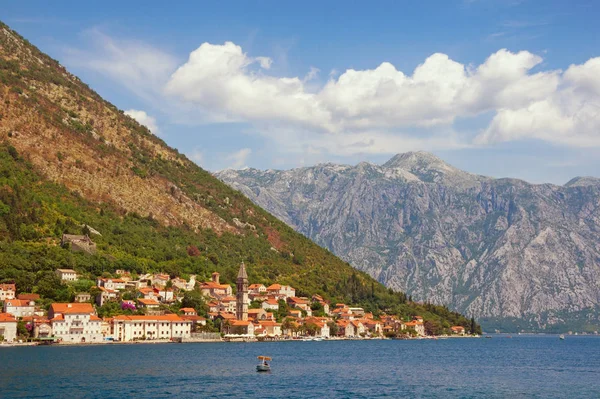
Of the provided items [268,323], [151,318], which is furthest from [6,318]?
[268,323]

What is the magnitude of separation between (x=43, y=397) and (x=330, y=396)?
2509 centimetres

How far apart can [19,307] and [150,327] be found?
25.6 meters

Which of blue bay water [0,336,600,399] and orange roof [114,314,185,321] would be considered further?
orange roof [114,314,185,321]

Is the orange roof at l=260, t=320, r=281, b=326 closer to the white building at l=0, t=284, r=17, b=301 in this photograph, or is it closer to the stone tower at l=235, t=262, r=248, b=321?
the stone tower at l=235, t=262, r=248, b=321

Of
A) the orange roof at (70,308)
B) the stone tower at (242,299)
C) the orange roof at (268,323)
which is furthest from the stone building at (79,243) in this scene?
the orange roof at (268,323)

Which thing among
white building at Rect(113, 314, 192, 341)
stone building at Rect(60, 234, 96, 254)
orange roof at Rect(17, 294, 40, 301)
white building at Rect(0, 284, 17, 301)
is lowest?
white building at Rect(113, 314, 192, 341)

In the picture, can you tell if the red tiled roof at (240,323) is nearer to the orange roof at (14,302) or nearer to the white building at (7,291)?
the orange roof at (14,302)

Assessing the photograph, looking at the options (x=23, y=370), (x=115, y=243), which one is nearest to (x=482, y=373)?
(x=23, y=370)

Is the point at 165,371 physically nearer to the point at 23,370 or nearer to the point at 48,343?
the point at 23,370

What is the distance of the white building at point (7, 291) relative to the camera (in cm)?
14438

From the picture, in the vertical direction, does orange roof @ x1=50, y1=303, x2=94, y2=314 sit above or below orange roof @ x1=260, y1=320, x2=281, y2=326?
above

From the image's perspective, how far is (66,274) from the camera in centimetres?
15788

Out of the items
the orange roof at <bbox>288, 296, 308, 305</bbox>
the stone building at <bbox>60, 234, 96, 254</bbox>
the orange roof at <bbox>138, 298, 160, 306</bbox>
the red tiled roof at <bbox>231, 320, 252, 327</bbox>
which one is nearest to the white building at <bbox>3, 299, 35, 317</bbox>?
the orange roof at <bbox>138, 298, 160, 306</bbox>

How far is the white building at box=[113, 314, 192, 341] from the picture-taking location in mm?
149500
